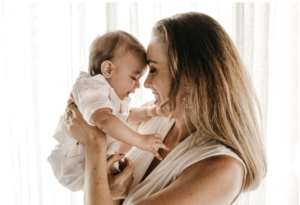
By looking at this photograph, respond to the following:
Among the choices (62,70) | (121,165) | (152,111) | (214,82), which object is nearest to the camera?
(214,82)

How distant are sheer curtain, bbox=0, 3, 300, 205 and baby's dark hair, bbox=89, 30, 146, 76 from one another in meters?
0.98

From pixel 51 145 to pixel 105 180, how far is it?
1360mm

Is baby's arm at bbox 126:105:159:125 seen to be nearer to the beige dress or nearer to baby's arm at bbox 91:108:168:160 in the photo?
the beige dress

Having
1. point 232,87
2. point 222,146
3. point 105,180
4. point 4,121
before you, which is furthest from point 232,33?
point 4,121

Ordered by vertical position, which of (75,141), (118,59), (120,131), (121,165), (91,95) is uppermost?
(118,59)

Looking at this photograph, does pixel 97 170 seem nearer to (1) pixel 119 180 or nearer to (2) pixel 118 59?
(1) pixel 119 180

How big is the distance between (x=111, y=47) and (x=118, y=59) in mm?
61

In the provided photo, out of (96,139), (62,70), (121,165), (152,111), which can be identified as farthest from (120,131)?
(62,70)

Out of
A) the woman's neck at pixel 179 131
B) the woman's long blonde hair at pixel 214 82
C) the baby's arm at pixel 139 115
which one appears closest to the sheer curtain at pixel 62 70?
the baby's arm at pixel 139 115

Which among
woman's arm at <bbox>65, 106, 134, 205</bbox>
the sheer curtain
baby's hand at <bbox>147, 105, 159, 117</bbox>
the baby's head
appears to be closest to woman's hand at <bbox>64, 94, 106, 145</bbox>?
woman's arm at <bbox>65, 106, 134, 205</bbox>

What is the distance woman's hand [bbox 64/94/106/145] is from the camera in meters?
1.21

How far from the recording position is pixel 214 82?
3.59 ft

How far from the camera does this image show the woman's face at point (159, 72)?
1180mm

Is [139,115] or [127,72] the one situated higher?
[127,72]
